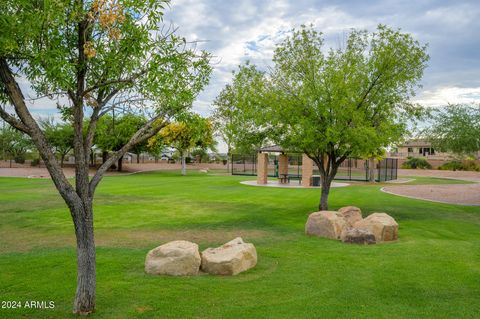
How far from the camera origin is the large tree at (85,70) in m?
5.72

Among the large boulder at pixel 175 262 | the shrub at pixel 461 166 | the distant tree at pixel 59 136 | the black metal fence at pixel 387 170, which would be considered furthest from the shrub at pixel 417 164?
the large boulder at pixel 175 262

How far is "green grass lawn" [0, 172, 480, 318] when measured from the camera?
22.0 ft

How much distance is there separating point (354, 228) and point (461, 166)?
4774 centimetres

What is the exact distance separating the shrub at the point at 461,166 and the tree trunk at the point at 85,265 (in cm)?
5382

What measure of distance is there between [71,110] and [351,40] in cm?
1322

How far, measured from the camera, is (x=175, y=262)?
836 centimetres

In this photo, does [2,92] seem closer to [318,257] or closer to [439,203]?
[318,257]

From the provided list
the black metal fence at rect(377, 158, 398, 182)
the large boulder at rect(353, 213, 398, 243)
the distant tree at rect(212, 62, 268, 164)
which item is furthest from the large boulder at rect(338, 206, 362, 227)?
the black metal fence at rect(377, 158, 398, 182)

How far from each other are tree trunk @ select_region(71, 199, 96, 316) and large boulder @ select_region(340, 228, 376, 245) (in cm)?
701

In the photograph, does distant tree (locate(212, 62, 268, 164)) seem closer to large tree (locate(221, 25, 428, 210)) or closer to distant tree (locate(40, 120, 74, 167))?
large tree (locate(221, 25, 428, 210))

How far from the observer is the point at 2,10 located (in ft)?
19.5

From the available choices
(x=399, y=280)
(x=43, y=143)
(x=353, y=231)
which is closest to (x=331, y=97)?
(x=353, y=231)

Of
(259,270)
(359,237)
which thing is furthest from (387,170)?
(259,270)

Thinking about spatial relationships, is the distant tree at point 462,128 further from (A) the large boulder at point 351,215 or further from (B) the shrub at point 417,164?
(B) the shrub at point 417,164
